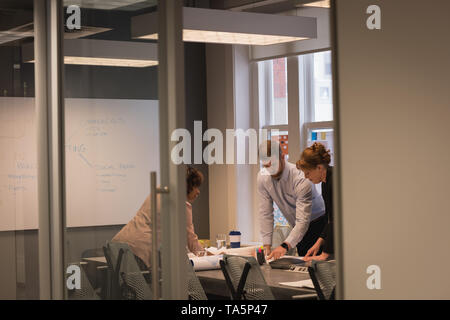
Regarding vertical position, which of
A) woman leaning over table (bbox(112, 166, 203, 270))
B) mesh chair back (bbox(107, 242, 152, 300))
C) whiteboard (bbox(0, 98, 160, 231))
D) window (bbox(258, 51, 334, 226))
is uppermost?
window (bbox(258, 51, 334, 226))

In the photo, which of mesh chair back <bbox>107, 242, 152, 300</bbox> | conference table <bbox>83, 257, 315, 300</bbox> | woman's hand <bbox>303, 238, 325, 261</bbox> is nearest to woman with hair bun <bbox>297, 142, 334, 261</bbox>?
woman's hand <bbox>303, 238, 325, 261</bbox>

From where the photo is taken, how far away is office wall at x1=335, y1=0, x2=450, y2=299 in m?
2.22

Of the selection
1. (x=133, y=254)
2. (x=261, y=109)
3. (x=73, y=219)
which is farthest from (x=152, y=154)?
(x=261, y=109)

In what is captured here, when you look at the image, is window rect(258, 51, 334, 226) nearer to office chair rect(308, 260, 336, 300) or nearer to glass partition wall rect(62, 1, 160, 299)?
office chair rect(308, 260, 336, 300)

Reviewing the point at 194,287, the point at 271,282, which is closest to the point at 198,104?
the point at 194,287

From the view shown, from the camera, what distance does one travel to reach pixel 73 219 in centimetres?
393

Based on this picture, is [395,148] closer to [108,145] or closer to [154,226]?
[154,226]

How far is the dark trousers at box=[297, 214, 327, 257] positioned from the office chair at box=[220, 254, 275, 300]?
169cm

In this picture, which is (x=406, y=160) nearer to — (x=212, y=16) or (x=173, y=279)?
(x=173, y=279)

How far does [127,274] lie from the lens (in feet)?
11.0

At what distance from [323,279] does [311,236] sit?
2126 millimetres

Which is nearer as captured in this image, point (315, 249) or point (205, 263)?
point (205, 263)

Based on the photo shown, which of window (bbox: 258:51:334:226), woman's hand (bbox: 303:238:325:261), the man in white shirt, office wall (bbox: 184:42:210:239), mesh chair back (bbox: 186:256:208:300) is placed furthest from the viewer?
office wall (bbox: 184:42:210:239)

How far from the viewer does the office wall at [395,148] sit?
7.29 feet
